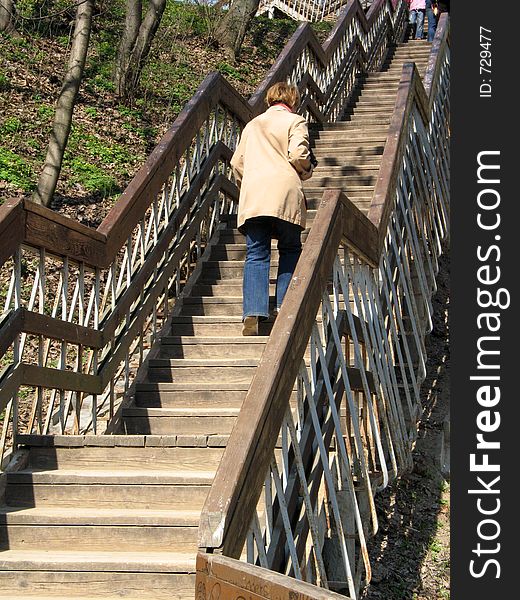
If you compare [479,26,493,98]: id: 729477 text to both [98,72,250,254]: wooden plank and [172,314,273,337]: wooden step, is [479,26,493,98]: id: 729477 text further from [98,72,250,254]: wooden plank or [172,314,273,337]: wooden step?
[172,314,273,337]: wooden step

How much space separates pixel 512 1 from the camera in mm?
4680

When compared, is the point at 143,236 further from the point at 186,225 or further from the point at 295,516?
the point at 295,516

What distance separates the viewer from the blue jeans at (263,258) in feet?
21.0

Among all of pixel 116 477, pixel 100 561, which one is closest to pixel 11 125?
pixel 116 477

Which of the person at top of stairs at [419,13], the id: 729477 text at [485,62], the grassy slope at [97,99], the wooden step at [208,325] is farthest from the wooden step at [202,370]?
the person at top of stairs at [419,13]

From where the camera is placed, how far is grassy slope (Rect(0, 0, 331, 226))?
1182cm

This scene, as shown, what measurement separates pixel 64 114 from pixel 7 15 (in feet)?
17.5

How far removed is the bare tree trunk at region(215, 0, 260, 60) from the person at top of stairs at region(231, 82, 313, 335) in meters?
12.5

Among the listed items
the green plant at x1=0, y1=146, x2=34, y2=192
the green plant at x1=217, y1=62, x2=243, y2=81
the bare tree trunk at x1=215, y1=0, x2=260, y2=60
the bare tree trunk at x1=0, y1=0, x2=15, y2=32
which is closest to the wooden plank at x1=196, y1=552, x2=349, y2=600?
the green plant at x1=0, y1=146, x2=34, y2=192

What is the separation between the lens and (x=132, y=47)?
14.6 meters

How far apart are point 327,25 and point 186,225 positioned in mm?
17217

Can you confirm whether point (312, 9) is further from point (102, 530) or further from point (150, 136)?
point (102, 530)

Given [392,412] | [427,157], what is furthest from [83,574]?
[427,157]

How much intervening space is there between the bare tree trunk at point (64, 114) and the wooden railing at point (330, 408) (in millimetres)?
4158
